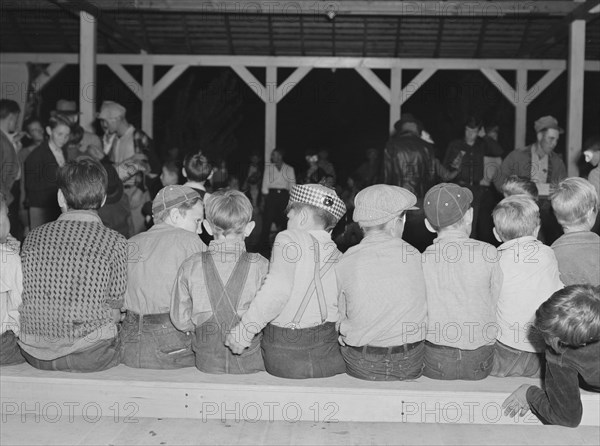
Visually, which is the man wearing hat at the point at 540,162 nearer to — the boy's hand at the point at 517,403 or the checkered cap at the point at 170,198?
the checkered cap at the point at 170,198

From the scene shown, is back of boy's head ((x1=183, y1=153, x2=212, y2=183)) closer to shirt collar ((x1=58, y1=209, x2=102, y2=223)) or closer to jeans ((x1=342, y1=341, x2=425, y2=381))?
shirt collar ((x1=58, y1=209, x2=102, y2=223))

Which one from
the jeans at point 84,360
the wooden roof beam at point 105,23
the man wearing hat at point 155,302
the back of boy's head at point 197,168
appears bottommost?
the jeans at point 84,360

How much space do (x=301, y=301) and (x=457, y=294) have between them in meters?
0.72

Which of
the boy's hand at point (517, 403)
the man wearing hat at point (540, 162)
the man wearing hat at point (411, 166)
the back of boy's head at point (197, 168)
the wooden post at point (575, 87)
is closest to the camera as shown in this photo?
the boy's hand at point (517, 403)

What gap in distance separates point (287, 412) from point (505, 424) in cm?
95

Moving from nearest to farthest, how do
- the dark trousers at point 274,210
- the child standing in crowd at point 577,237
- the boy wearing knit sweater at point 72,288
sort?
the boy wearing knit sweater at point 72,288 < the child standing in crowd at point 577,237 < the dark trousers at point 274,210

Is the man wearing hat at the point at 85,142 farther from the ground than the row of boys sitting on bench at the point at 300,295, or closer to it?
farther from the ground

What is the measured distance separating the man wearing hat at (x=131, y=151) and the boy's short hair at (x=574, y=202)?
162 inches

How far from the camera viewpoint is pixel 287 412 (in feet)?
11.1

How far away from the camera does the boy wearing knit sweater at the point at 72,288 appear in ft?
11.6

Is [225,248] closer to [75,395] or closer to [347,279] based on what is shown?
[347,279]

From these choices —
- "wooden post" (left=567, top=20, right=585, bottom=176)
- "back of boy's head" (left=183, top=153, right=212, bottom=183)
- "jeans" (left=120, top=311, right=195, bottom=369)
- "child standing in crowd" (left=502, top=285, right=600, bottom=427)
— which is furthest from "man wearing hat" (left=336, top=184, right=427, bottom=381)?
"wooden post" (left=567, top=20, right=585, bottom=176)

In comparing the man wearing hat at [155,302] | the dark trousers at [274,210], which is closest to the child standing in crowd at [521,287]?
the man wearing hat at [155,302]

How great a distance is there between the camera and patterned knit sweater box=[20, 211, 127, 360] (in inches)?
139
